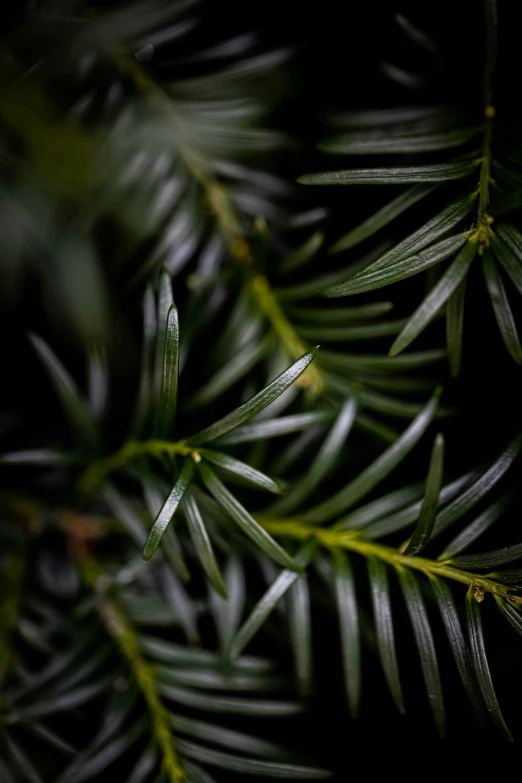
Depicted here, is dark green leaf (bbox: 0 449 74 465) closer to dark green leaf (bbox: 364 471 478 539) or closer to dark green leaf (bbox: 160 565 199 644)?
dark green leaf (bbox: 160 565 199 644)

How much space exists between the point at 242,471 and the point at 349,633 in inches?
5.4

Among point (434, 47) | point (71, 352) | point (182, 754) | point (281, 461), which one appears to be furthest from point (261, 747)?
point (434, 47)

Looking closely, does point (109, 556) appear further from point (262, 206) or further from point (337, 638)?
point (262, 206)

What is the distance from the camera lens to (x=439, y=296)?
1.30 feet

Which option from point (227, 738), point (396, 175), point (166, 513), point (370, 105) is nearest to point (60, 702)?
point (227, 738)

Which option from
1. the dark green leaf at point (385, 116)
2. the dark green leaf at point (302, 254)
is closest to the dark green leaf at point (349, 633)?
the dark green leaf at point (302, 254)

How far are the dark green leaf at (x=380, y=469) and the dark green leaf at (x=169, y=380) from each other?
0.13 meters

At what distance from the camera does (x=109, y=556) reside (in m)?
0.63

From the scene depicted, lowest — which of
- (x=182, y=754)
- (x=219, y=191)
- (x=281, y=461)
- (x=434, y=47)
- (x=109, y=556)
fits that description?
(x=182, y=754)

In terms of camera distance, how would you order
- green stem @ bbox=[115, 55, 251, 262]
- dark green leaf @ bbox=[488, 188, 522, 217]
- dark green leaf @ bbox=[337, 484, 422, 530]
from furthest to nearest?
green stem @ bbox=[115, 55, 251, 262], dark green leaf @ bbox=[337, 484, 422, 530], dark green leaf @ bbox=[488, 188, 522, 217]

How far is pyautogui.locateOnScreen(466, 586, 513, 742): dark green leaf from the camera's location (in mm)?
378

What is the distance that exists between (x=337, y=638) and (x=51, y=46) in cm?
56

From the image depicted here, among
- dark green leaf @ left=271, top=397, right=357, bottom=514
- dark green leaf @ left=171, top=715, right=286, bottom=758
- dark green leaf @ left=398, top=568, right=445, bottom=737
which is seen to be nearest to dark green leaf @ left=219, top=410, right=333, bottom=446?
dark green leaf @ left=271, top=397, right=357, bottom=514

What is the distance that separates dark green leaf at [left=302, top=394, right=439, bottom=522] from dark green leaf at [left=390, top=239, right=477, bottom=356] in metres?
0.07
